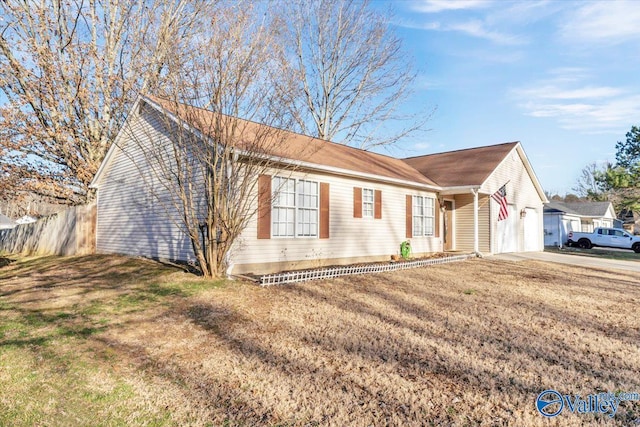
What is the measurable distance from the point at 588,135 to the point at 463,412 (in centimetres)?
2121

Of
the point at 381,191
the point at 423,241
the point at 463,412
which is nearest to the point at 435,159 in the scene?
the point at 423,241

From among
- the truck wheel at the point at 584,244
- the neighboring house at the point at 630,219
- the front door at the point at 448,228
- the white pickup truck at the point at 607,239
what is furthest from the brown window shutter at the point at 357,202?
the neighboring house at the point at 630,219

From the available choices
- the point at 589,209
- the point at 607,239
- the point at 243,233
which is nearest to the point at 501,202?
the point at 243,233

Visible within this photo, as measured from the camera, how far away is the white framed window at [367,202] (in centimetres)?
1231

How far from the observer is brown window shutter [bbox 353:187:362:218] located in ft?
39.1

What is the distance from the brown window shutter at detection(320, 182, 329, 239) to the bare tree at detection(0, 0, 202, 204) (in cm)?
824

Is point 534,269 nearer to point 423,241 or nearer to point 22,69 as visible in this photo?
point 423,241

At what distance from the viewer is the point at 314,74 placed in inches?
982

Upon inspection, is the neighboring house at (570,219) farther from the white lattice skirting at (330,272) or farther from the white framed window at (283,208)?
the white framed window at (283,208)

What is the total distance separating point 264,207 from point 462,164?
11.1 metres

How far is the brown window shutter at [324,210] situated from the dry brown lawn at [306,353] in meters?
3.04

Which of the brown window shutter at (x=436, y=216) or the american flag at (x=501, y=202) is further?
the american flag at (x=501, y=202)

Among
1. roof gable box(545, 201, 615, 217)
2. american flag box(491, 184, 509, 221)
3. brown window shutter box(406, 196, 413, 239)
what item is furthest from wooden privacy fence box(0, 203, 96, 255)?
roof gable box(545, 201, 615, 217)

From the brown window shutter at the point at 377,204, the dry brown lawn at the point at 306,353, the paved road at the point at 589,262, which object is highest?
the brown window shutter at the point at 377,204
